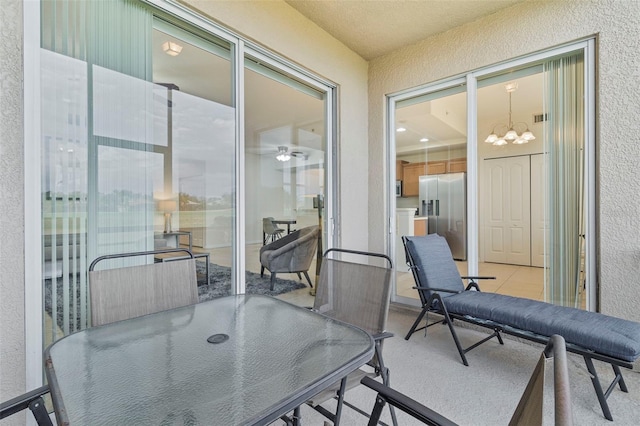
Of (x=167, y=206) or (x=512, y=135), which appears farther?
(x=512, y=135)

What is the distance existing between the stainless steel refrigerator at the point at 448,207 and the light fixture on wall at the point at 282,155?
199cm

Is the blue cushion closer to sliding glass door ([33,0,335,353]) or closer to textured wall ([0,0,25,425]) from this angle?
sliding glass door ([33,0,335,353])

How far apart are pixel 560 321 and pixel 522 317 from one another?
0.72ft

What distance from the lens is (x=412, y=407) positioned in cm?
89

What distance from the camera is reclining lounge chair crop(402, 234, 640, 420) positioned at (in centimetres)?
186

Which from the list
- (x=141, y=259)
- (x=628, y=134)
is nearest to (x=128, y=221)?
(x=141, y=259)

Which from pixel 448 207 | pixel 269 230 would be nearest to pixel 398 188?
pixel 448 207

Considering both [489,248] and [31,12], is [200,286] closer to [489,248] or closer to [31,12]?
[31,12]

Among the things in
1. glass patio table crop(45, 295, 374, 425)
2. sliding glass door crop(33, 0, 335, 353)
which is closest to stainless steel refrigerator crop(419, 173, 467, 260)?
sliding glass door crop(33, 0, 335, 353)

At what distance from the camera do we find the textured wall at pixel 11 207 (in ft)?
5.05

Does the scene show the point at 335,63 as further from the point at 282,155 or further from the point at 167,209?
the point at 167,209

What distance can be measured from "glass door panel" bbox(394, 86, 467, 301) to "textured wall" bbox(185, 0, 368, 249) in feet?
1.71

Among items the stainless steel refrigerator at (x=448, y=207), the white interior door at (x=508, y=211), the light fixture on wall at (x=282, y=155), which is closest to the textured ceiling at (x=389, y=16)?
the light fixture on wall at (x=282, y=155)

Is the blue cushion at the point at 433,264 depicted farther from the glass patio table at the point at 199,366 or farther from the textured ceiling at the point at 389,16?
the textured ceiling at the point at 389,16
